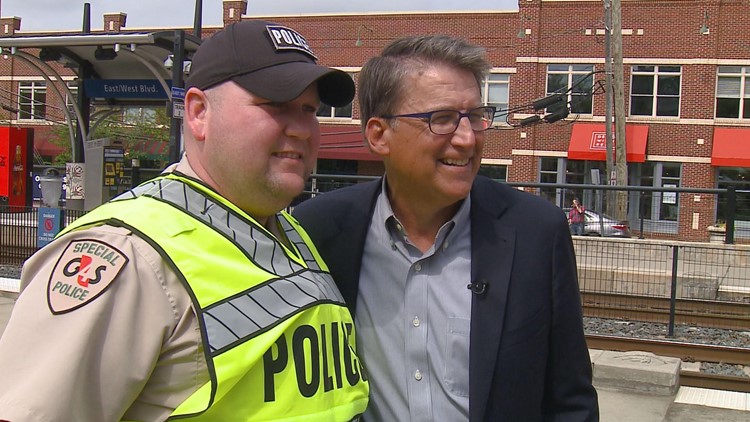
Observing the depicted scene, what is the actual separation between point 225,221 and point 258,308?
0.23 m

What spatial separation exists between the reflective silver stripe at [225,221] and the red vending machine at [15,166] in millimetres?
13971

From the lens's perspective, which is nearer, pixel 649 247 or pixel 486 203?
pixel 486 203

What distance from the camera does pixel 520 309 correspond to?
205cm

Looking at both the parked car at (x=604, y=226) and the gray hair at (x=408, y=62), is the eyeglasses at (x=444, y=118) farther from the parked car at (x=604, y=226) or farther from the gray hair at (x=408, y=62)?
the parked car at (x=604, y=226)

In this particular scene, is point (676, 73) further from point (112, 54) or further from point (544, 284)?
point (544, 284)

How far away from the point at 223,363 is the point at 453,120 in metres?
1.06

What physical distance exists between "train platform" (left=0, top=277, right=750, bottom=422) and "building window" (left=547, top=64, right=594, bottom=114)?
2401cm

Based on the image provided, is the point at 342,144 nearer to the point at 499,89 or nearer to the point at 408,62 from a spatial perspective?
the point at 499,89

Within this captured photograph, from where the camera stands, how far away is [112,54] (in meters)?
11.4

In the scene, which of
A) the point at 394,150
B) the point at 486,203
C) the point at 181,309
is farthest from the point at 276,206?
the point at 486,203

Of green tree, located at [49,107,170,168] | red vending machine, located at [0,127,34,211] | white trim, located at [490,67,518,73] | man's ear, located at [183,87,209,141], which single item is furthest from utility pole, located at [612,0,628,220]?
green tree, located at [49,107,170,168]

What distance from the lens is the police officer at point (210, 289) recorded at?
4.24ft

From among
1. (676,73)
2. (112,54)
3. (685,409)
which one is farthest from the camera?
(676,73)

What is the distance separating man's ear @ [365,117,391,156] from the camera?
7.32 ft
